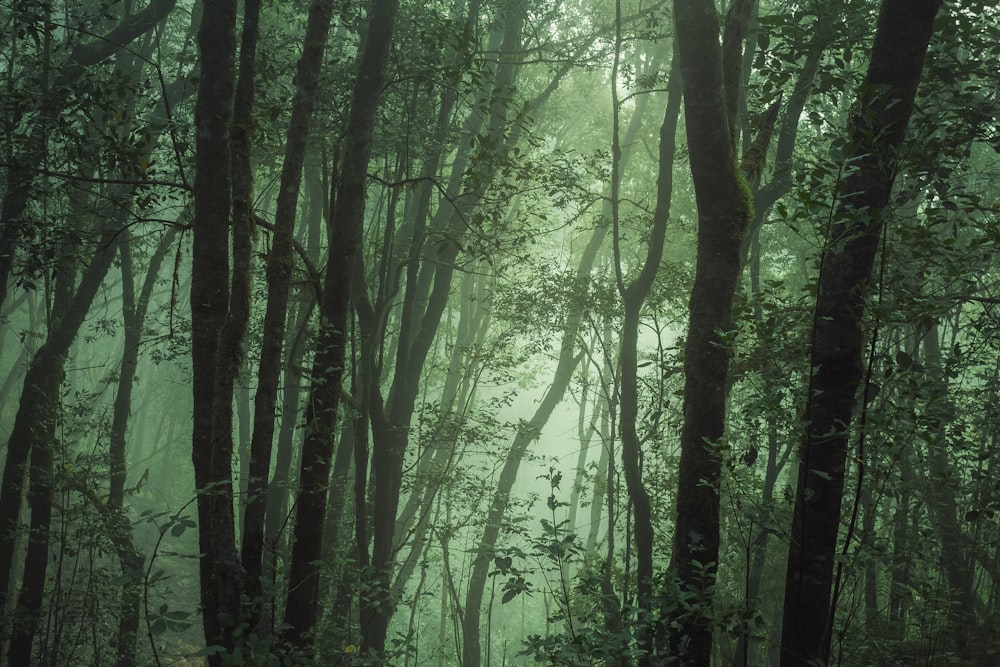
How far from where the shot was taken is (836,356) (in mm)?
4391

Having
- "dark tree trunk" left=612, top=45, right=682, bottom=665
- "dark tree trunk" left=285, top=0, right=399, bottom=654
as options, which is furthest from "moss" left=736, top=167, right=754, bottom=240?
"dark tree trunk" left=612, top=45, right=682, bottom=665

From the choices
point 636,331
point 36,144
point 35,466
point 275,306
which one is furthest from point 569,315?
point 35,466

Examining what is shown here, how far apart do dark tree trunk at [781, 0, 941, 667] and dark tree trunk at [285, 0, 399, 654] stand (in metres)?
3.11

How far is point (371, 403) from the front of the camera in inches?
387

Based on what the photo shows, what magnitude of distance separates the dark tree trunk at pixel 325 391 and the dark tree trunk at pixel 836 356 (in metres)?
3.11

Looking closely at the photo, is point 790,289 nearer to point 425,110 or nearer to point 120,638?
point 425,110

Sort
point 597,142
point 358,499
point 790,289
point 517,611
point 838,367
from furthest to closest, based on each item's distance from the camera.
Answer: point 517,611, point 597,142, point 790,289, point 358,499, point 838,367

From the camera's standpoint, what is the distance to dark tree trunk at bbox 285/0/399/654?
6.15m

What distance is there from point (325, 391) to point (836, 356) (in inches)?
151

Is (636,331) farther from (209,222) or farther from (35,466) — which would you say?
(35,466)

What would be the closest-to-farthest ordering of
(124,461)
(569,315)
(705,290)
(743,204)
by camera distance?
(705,290) → (743,204) → (569,315) → (124,461)

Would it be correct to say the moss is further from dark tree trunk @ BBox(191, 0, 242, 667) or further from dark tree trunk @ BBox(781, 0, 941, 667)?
dark tree trunk @ BBox(191, 0, 242, 667)

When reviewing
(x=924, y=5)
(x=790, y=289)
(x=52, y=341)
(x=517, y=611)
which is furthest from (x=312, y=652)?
(x=517, y=611)

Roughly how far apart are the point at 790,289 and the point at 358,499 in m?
15.1
